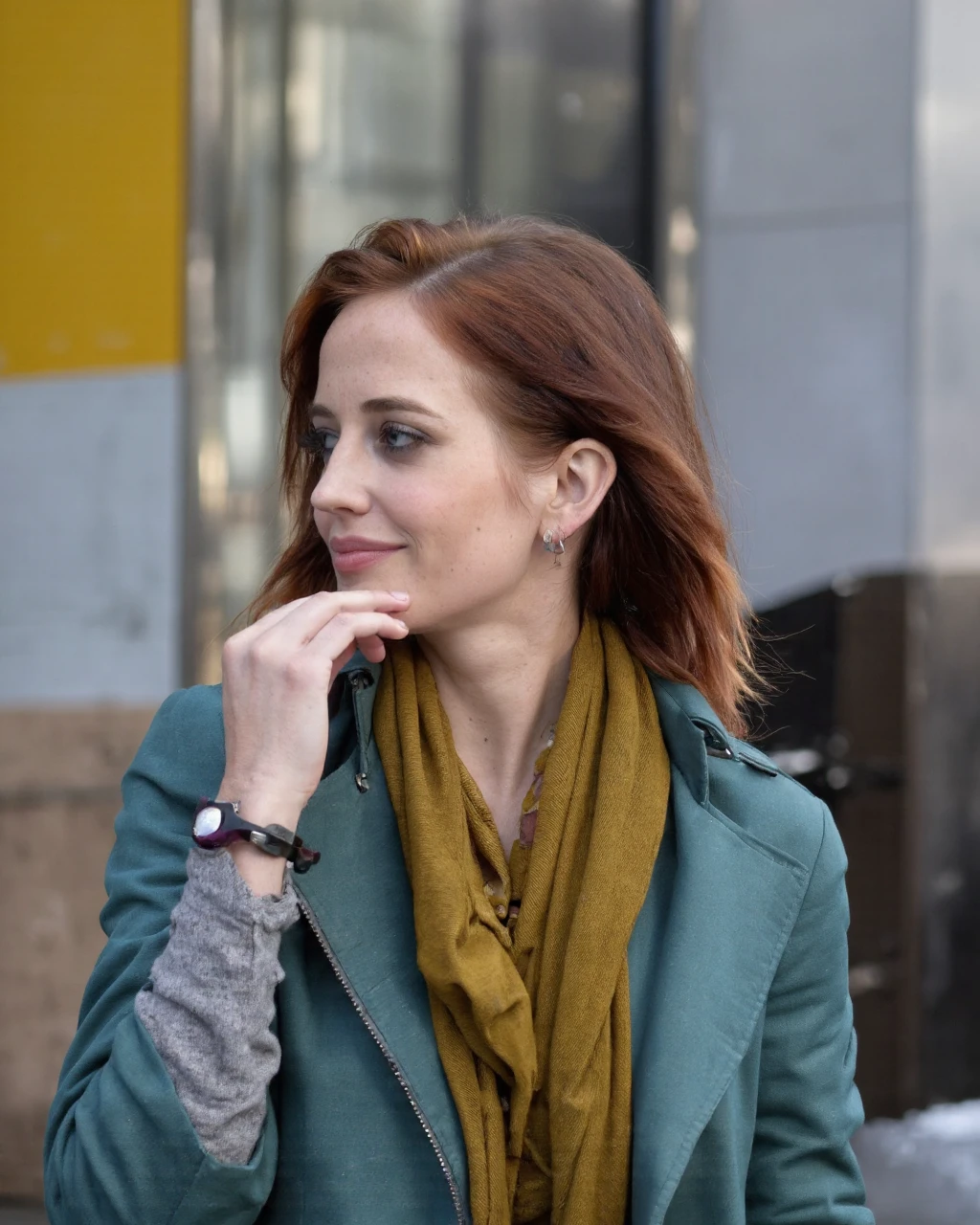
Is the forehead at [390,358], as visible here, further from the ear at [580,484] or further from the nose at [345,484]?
the ear at [580,484]

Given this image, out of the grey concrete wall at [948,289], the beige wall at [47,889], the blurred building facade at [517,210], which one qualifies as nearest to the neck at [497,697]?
the blurred building facade at [517,210]

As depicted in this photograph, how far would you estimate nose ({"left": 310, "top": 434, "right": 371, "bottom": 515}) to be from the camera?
215 centimetres

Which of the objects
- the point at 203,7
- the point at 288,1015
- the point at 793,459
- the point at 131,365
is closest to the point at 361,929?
the point at 288,1015

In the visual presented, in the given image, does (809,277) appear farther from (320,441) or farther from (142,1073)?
(142,1073)

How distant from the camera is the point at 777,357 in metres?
4.57

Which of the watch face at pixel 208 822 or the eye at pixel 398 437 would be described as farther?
the eye at pixel 398 437

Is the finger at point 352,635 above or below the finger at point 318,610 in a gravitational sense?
below

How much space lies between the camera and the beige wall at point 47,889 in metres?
4.88

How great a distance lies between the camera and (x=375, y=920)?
211 cm

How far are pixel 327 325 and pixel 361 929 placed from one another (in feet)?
3.11

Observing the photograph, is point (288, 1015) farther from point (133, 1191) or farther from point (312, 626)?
point (312, 626)

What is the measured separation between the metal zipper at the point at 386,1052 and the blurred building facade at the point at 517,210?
2.65 m

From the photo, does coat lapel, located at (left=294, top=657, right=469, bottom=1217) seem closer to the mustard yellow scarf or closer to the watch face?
the mustard yellow scarf

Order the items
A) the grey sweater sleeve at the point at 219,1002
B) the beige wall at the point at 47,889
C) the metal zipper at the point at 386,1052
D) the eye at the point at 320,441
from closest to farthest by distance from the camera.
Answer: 1. the grey sweater sleeve at the point at 219,1002
2. the metal zipper at the point at 386,1052
3. the eye at the point at 320,441
4. the beige wall at the point at 47,889
